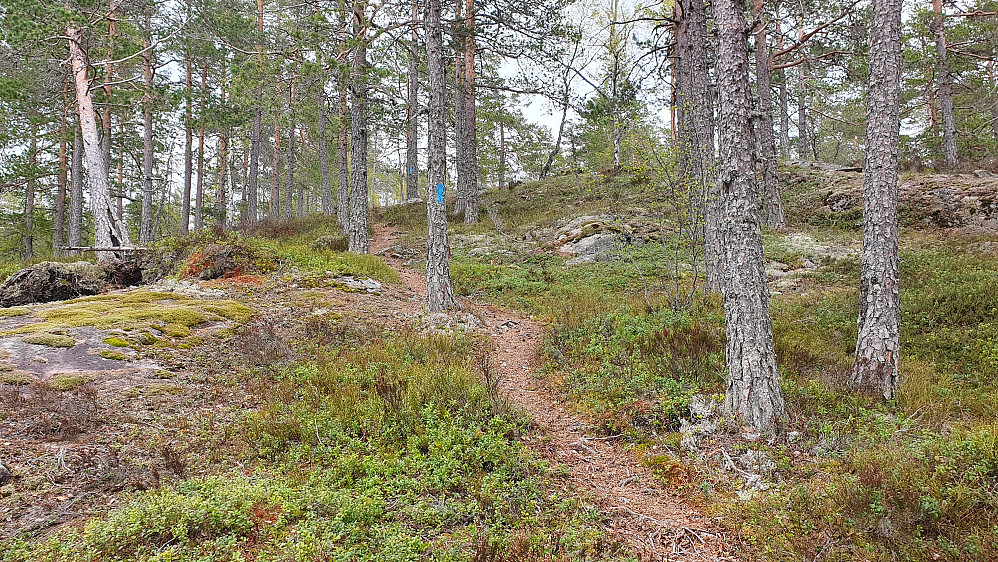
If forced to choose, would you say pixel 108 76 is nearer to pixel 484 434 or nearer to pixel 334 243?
pixel 334 243

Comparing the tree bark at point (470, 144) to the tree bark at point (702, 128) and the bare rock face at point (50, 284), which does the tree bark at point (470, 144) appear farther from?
the bare rock face at point (50, 284)

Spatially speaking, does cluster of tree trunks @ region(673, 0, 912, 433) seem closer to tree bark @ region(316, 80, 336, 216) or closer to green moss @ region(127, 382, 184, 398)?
green moss @ region(127, 382, 184, 398)

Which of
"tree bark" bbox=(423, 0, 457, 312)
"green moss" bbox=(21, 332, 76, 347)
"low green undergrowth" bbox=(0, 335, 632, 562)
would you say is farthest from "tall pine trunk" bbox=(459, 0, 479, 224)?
"low green undergrowth" bbox=(0, 335, 632, 562)

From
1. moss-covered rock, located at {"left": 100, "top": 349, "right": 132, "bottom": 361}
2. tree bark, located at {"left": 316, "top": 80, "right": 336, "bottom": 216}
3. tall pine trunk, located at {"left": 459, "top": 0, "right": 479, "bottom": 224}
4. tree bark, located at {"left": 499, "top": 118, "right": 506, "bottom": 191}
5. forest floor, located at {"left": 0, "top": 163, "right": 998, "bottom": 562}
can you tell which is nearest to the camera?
forest floor, located at {"left": 0, "top": 163, "right": 998, "bottom": 562}

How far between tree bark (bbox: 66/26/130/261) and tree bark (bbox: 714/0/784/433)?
51.6 feet

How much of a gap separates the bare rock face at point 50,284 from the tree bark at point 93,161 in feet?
8.14

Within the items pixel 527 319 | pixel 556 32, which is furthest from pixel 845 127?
pixel 527 319

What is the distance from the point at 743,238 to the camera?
4734 millimetres

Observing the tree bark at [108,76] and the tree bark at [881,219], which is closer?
the tree bark at [881,219]

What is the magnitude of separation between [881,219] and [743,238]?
2321 mm

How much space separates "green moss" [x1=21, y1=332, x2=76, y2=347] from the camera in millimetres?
5758

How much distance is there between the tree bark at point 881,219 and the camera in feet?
17.5

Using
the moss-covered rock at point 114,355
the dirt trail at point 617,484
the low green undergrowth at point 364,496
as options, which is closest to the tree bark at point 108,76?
the moss-covered rock at point 114,355

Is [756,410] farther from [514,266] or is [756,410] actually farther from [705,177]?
[514,266]
